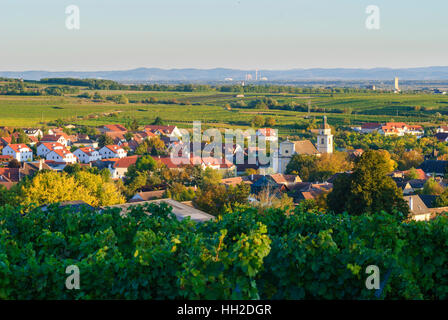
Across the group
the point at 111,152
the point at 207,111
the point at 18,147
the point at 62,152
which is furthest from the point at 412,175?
the point at 207,111

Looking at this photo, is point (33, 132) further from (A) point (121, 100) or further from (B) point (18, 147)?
(A) point (121, 100)

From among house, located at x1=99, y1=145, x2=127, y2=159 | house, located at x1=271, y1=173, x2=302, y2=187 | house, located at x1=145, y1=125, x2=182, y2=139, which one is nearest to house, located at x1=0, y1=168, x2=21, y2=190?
house, located at x1=271, y1=173, x2=302, y2=187

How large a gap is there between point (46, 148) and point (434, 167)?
40012 millimetres

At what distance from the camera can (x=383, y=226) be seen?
945 cm

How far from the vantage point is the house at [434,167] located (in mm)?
48438

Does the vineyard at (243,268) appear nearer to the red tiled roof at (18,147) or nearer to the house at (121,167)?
the house at (121,167)

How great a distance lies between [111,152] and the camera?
222 ft

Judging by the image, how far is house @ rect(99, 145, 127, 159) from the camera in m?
67.5

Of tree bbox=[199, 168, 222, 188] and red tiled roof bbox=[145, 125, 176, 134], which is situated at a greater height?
red tiled roof bbox=[145, 125, 176, 134]

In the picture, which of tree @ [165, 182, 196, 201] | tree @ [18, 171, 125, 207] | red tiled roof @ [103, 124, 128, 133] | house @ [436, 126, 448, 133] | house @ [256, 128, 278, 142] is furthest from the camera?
red tiled roof @ [103, 124, 128, 133]

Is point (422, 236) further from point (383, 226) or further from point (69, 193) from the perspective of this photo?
point (69, 193)

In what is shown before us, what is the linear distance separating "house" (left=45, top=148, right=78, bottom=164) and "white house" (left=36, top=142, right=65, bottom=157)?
1.48 metres

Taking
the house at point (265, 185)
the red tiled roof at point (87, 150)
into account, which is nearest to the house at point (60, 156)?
the red tiled roof at point (87, 150)

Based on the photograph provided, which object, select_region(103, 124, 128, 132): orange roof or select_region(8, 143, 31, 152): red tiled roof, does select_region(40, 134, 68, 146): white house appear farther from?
select_region(103, 124, 128, 132): orange roof
